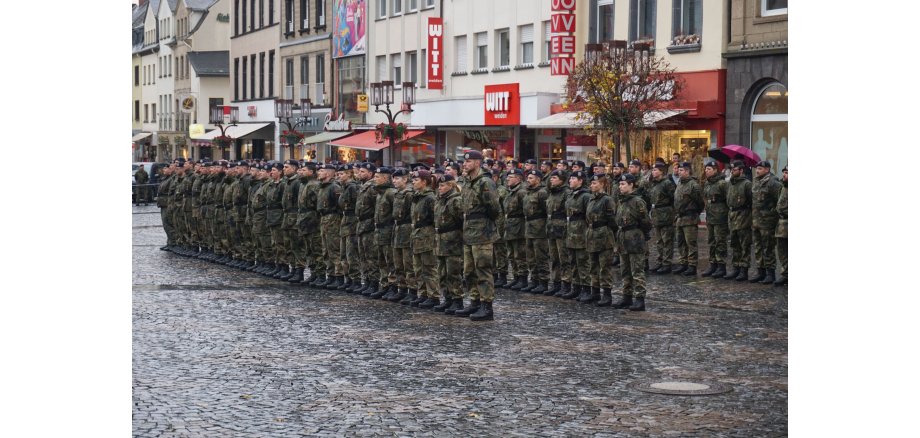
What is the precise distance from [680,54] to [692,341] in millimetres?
19409

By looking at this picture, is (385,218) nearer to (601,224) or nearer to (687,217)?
(601,224)

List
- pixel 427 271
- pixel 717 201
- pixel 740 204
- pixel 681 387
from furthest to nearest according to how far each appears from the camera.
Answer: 1. pixel 717 201
2. pixel 740 204
3. pixel 427 271
4. pixel 681 387

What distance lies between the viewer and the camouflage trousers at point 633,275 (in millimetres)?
16891

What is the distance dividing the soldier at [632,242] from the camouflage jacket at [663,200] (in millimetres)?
4390

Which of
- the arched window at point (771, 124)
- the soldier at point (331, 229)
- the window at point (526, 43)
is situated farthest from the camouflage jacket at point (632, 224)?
the window at point (526, 43)

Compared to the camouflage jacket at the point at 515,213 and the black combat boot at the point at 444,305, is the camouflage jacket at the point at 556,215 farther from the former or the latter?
the black combat boot at the point at 444,305

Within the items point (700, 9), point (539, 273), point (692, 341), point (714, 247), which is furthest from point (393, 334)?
point (700, 9)

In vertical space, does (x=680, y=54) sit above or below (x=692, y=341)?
above

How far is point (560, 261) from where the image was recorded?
740 inches

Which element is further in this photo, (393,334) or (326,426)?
(393,334)

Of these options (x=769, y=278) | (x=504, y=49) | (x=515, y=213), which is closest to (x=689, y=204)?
(x=769, y=278)

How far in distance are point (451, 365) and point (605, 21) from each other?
24.7 metres

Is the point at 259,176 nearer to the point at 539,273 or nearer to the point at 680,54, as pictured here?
the point at 539,273
